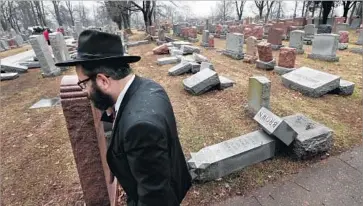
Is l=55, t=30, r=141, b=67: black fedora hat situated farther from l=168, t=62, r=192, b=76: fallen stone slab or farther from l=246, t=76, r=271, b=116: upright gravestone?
l=168, t=62, r=192, b=76: fallen stone slab

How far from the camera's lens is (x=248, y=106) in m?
6.02

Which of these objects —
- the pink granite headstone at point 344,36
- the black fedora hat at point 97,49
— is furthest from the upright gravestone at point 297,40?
the black fedora hat at point 97,49

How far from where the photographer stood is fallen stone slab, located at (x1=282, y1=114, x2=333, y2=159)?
3.96 metres

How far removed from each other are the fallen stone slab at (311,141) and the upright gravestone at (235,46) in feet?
25.4

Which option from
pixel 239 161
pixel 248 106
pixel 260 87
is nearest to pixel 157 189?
pixel 239 161

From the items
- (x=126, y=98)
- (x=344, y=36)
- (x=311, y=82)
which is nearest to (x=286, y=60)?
(x=311, y=82)

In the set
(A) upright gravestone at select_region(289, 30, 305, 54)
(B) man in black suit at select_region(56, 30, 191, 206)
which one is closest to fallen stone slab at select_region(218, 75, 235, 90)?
(B) man in black suit at select_region(56, 30, 191, 206)

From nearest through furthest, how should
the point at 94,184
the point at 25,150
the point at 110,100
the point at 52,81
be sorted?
the point at 110,100 → the point at 94,184 → the point at 25,150 → the point at 52,81

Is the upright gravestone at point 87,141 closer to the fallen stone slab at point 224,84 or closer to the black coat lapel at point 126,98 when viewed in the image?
the black coat lapel at point 126,98

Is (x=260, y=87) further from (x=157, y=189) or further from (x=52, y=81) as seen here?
(x=52, y=81)

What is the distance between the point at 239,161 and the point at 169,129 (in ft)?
8.75

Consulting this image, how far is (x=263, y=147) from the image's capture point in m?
4.01

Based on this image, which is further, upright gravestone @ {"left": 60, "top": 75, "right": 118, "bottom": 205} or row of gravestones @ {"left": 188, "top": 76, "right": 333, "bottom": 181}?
row of gravestones @ {"left": 188, "top": 76, "right": 333, "bottom": 181}

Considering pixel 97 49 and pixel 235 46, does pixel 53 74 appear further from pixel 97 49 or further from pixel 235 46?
pixel 97 49
